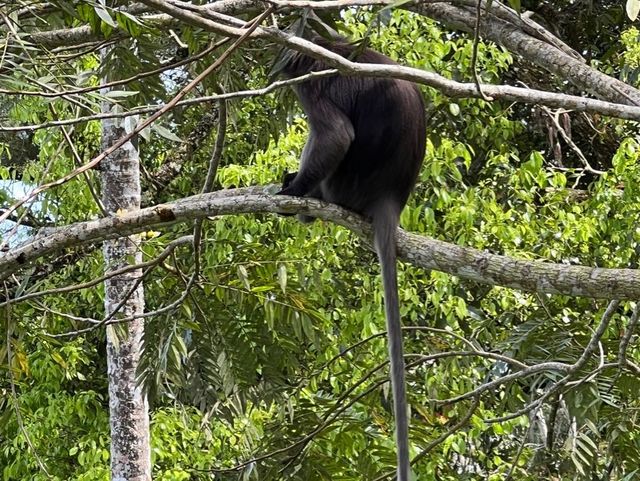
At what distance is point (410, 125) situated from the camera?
366 cm

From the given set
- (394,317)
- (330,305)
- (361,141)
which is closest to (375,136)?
(361,141)

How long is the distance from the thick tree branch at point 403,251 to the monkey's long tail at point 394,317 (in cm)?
5

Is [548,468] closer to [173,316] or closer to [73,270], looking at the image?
[173,316]

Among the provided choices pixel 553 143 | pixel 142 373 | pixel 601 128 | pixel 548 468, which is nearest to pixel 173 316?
pixel 142 373

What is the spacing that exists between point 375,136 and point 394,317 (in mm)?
1141

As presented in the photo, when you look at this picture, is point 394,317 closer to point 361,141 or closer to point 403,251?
point 403,251

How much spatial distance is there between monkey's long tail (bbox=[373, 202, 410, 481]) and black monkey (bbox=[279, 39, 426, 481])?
150 millimetres

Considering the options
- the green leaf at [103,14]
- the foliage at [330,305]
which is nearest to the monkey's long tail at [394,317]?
the foliage at [330,305]

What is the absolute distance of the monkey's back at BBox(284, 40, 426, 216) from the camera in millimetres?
3646

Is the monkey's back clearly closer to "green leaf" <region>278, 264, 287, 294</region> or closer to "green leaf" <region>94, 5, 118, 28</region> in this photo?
"green leaf" <region>278, 264, 287, 294</region>

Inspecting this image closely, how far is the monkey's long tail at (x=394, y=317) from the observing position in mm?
2424

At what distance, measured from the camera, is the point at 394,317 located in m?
2.75

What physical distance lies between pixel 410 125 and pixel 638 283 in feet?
5.03

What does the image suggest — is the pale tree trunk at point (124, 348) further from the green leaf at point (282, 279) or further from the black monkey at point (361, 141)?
the black monkey at point (361, 141)
